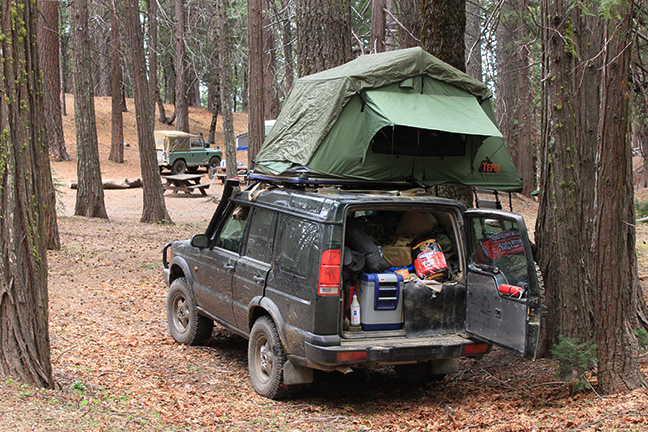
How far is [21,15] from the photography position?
Result: 4.80 metres

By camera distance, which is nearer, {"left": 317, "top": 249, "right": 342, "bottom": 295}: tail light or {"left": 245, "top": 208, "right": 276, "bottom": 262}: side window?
{"left": 317, "top": 249, "right": 342, "bottom": 295}: tail light

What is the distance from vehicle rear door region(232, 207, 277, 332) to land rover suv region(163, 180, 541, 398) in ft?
0.05

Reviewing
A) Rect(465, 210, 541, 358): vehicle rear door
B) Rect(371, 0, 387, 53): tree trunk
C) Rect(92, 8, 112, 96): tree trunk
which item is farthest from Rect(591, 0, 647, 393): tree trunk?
Rect(92, 8, 112, 96): tree trunk

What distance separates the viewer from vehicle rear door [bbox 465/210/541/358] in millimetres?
4934

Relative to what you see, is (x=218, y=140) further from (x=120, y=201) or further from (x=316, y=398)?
(x=316, y=398)

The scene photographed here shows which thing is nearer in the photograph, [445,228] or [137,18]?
[445,228]

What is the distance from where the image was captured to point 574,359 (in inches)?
202

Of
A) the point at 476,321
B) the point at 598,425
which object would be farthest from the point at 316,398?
the point at 598,425

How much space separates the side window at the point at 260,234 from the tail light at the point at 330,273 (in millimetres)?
956

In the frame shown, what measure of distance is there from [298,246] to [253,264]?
0.77 meters

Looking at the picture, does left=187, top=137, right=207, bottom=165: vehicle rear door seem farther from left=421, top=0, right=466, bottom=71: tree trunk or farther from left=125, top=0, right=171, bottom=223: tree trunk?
left=421, top=0, right=466, bottom=71: tree trunk

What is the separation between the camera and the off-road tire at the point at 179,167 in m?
33.8

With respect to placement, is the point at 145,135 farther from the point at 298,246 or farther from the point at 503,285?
the point at 503,285

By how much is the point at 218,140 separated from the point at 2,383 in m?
43.8
